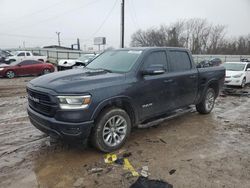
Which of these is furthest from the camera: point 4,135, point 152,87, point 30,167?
point 4,135

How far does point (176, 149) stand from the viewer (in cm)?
454

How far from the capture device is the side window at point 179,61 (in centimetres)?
555

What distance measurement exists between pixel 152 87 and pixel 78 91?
168 cm

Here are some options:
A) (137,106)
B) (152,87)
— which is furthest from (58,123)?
(152,87)

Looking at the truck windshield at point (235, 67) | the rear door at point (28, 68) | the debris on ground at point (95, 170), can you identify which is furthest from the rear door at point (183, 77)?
the rear door at point (28, 68)

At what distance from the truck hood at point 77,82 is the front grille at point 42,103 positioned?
0.15 m

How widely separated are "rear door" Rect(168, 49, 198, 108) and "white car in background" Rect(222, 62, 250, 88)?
297 inches

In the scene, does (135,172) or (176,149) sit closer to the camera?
(135,172)

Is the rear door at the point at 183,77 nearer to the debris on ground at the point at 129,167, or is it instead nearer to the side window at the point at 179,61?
the side window at the point at 179,61

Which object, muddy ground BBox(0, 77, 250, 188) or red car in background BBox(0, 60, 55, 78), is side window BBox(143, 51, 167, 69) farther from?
red car in background BBox(0, 60, 55, 78)

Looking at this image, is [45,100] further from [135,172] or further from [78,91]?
[135,172]

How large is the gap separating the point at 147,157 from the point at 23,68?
51.0 feet

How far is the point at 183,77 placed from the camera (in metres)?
5.63

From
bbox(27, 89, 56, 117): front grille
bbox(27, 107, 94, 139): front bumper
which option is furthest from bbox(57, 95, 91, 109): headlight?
bbox(27, 107, 94, 139): front bumper
